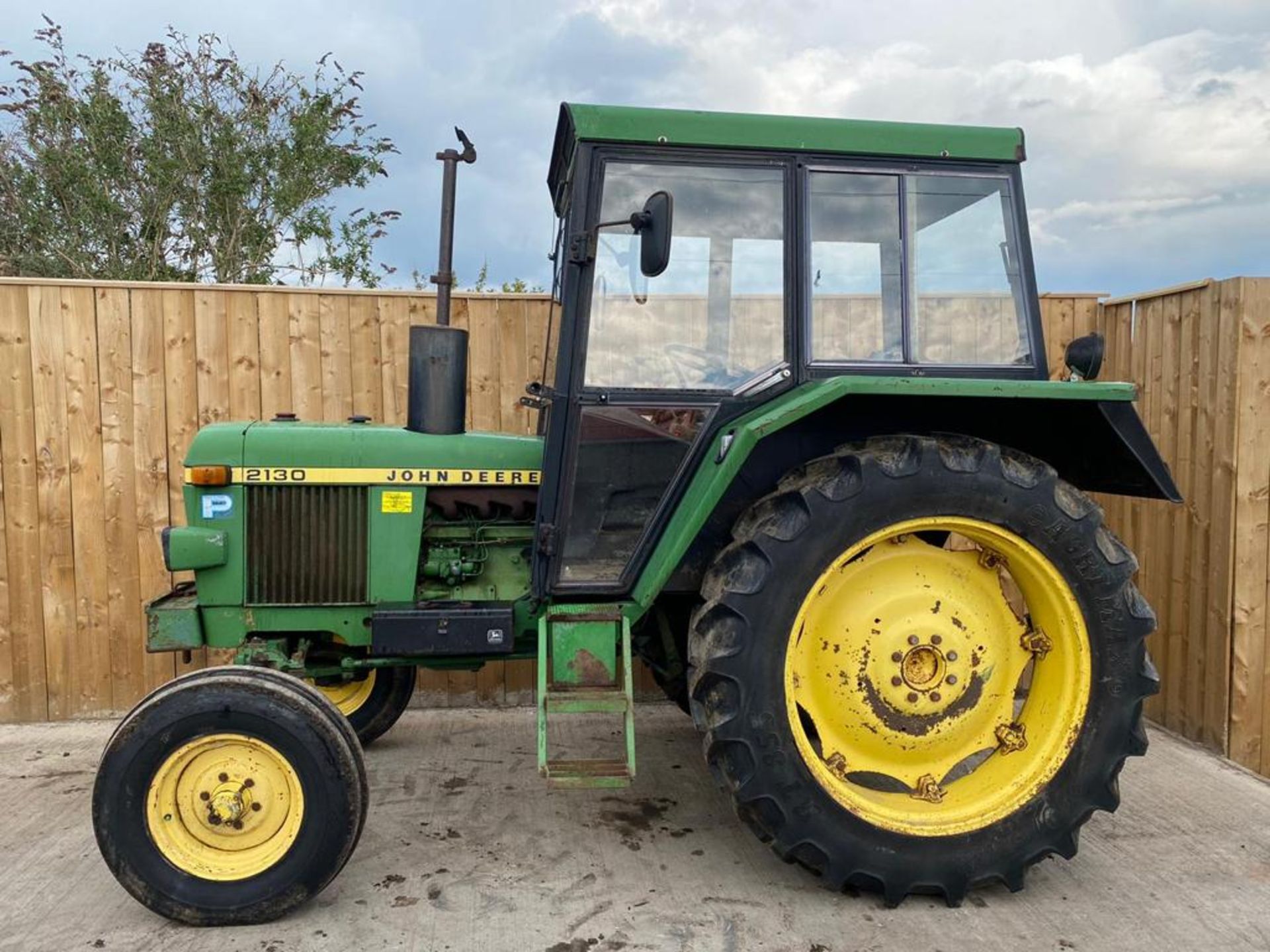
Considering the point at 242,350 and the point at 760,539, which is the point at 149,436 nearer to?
the point at 242,350

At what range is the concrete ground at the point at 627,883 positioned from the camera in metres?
2.58

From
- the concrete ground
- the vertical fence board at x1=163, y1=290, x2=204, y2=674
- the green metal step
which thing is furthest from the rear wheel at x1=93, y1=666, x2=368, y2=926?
the vertical fence board at x1=163, y1=290, x2=204, y2=674

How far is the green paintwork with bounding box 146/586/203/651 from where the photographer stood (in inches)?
124

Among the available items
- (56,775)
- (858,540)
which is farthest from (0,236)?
(858,540)

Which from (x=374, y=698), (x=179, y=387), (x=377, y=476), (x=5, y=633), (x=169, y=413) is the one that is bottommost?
(x=374, y=698)

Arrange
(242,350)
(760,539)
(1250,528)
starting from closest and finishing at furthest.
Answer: (760,539), (1250,528), (242,350)

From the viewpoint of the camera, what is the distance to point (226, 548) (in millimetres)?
3152

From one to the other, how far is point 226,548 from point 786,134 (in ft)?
7.54

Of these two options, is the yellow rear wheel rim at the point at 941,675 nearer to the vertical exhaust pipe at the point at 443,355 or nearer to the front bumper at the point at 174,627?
the vertical exhaust pipe at the point at 443,355

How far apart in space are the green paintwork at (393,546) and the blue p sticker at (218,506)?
0.47m

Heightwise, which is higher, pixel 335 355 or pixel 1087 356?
pixel 335 355

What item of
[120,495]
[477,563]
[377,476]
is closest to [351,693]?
[477,563]

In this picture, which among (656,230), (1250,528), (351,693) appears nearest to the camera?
(656,230)

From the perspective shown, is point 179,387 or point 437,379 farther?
point 179,387
